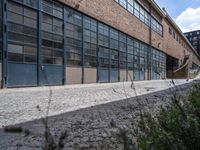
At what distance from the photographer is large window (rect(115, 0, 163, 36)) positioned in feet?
84.5

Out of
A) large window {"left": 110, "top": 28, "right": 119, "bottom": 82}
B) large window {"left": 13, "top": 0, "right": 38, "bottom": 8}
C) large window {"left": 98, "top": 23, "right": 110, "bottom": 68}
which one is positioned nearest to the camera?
large window {"left": 13, "top": 0, "right": 38, "bottom": 8}

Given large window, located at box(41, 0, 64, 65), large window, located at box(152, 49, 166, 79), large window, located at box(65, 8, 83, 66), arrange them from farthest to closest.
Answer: large window, located at box(152, 49, 166, 79) → large window, located at box(65, 8, 83, 66) → large window, located at box(41, 0, 64, 65)

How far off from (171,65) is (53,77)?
38.1m

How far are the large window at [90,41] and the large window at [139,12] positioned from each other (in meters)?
5.42

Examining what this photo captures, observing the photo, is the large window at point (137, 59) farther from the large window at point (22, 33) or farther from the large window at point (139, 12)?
the large window at point (22, 33)

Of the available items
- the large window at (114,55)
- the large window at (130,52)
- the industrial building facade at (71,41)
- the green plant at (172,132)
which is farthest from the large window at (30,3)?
the large window at (130,52)

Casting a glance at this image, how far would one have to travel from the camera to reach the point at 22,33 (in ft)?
41.3

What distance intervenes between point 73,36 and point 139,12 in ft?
49.8

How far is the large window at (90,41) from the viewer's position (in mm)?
18234

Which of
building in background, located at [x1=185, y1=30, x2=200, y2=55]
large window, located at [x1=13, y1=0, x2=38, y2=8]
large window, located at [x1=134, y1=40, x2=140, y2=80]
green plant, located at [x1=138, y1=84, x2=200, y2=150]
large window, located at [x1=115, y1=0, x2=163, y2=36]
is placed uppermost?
building in background, located at [x1=185, y1=30, x2=200, y2=55]

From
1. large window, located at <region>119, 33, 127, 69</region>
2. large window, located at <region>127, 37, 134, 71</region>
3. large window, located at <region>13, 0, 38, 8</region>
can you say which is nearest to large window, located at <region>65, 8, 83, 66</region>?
large window, located at <region>13, 0, 38, 8</region>

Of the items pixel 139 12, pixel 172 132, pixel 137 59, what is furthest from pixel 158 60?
pixel 172 132

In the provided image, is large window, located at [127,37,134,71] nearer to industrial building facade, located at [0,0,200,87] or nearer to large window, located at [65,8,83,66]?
industrial building facade, located at [0,0,200,87]

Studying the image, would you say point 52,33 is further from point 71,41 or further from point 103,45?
point 103,45
